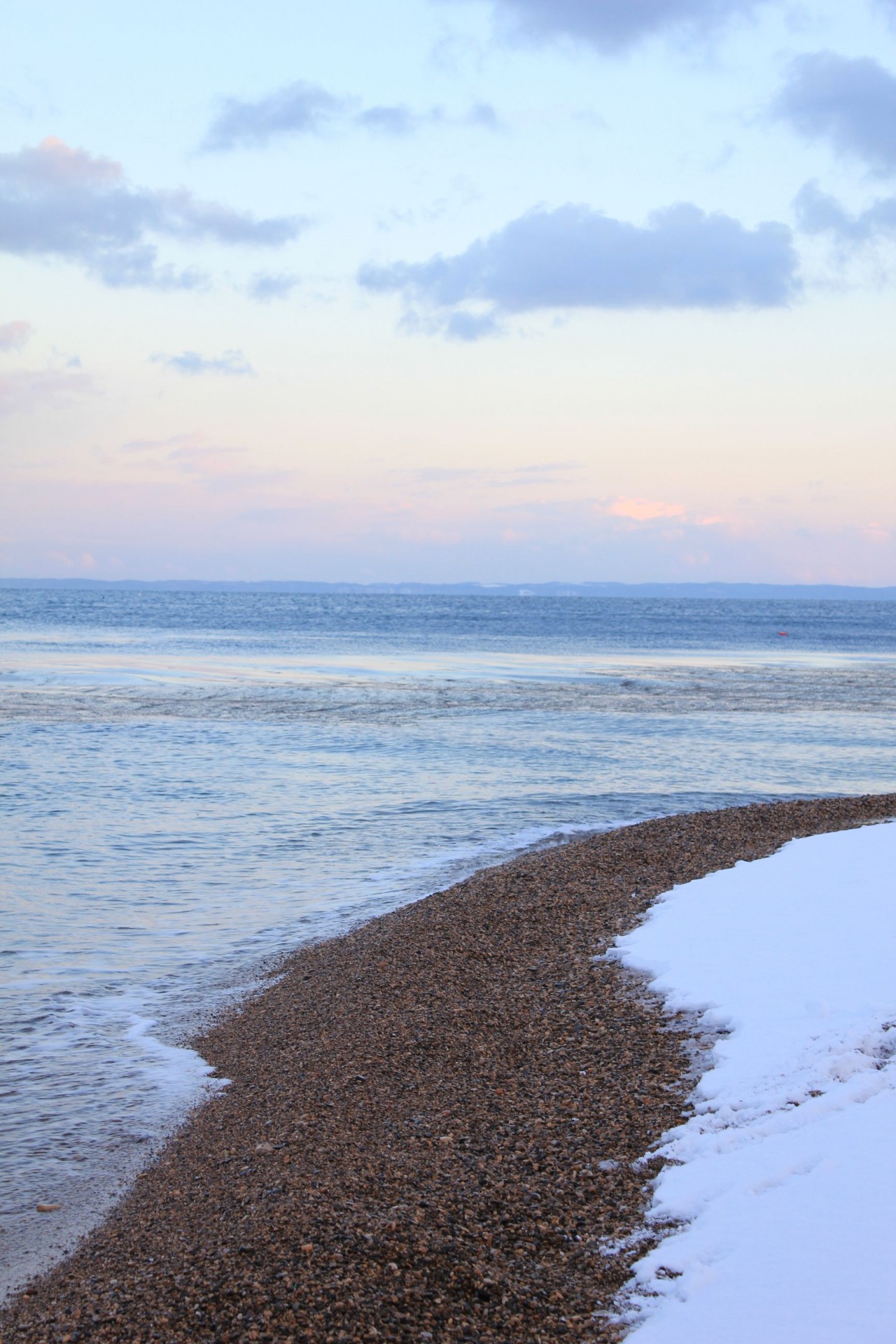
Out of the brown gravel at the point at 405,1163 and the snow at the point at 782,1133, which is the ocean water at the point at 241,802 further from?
the snow at the point at 782,1133

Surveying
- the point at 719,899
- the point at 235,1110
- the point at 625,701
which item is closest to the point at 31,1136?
the point at 235,1110

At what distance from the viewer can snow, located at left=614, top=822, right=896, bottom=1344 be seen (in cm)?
388

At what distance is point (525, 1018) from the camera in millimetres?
7605

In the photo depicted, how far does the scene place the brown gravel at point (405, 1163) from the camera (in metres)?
4.15

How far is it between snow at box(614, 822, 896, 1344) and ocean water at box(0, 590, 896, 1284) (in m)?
3.16

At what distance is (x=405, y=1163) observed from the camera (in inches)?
213

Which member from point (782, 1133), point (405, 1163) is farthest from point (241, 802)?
point (782, 1133)

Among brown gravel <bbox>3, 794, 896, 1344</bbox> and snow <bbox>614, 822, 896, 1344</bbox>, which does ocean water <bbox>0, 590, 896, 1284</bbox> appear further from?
snow <bbox>614, 822, 896, 1344</bbox>

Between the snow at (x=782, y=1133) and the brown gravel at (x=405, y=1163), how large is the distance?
26cm

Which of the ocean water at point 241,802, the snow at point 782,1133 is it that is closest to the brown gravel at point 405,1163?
the snow at point 782,1133

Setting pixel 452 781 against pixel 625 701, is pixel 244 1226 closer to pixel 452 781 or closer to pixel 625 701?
pixel 452 781

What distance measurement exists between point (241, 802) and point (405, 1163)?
1248 cm

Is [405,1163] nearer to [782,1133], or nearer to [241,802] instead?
[782,1133]

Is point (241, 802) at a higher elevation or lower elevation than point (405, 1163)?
lower
